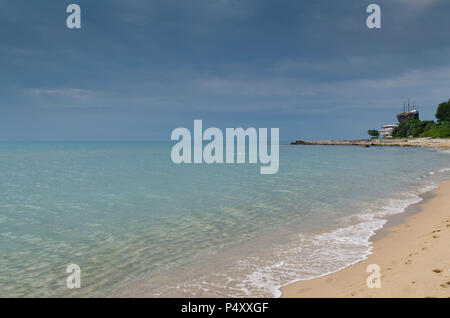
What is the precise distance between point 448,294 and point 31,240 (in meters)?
12.4

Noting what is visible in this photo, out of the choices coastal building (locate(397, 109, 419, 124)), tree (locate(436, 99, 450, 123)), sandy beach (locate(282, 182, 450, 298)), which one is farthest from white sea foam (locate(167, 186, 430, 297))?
coastal building (locate(397, 109, 419, 124))

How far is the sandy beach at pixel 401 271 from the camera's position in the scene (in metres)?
5.17

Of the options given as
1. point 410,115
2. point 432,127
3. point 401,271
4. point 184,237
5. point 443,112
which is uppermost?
point 410,115

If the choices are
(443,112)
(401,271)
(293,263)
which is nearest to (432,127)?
(443,112)

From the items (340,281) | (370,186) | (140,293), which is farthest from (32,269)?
(370,186)

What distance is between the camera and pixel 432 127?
138 metres

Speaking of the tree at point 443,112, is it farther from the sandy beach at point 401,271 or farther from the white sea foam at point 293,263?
the white sea foam at point 293,263

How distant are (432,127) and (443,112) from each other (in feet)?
28.7

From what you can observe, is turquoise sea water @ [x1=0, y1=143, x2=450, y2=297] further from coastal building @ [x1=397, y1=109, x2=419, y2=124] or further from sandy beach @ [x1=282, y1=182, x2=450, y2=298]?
coastal building @ [x1=397, y1=109, x2=419, y2=124]

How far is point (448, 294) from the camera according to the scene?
4.53 meters

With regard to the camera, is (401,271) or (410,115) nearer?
(401,271)

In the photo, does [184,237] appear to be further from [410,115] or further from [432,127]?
[410,115]
